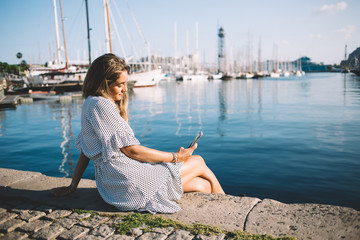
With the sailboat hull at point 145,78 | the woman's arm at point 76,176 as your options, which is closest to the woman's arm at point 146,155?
the woman's arm at point 76,176

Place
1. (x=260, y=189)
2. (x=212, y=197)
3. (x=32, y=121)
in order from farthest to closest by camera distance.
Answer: (x=32, y=121), (x=260, y=189), (x=212, y=197)

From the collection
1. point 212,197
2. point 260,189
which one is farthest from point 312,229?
point 260,189

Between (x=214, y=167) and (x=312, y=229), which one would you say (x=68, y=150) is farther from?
(x=312, y=229)

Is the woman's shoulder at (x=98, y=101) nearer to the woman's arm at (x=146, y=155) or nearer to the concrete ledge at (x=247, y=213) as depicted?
the woman's arm at (x=146, y=155)

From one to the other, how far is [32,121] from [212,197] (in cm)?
1232

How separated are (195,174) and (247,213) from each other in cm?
72

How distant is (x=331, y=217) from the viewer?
102 inches

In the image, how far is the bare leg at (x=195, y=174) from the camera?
→ 9.98 ft

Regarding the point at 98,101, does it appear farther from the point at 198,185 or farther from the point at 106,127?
the point at 198,185

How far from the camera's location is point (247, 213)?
276cm

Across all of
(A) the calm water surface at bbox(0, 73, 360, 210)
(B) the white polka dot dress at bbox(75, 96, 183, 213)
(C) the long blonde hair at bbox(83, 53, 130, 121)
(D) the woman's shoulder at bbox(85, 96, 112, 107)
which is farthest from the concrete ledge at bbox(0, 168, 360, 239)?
(A) the calm water surface at bbox(0, 73, 360, 210)

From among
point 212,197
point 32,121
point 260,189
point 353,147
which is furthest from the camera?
point 32,121

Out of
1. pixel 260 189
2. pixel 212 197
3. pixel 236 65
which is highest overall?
pixel 236 65

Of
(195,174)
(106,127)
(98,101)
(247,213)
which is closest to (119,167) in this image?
(106,127)
